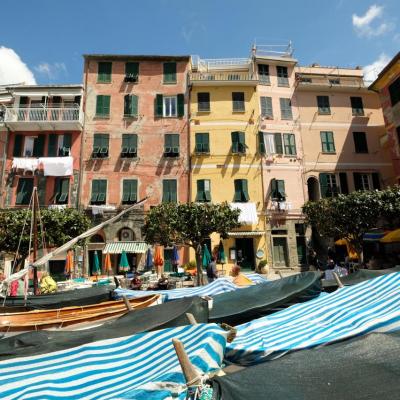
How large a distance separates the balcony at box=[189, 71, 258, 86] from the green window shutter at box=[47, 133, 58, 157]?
12.9 m

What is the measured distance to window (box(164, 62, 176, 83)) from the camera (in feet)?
92.5

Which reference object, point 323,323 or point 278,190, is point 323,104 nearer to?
point 278,190

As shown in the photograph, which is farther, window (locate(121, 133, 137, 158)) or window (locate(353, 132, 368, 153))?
window (locate(353, 132, 368, 153))

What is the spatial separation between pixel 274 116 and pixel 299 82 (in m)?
4.17

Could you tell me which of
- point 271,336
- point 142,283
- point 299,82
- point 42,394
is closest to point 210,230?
point 142,283

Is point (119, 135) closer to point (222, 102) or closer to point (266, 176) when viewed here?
point (222, 102)

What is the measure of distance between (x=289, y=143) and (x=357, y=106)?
25.9 feet

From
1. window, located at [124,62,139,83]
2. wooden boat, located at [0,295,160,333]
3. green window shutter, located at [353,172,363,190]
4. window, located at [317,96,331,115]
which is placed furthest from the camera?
window, located at [317,96,331,115]

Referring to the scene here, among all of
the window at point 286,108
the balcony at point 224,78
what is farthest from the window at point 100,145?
the window at point 286,108

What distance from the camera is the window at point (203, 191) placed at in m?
25.6

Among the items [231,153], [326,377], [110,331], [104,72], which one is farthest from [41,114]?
[326,377]

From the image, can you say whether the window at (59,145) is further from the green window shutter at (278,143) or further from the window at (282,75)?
the window at (282,75)

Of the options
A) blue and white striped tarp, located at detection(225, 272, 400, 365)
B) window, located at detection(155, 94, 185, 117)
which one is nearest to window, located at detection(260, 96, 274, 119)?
window, located at detection(155, 94, 185, 117)

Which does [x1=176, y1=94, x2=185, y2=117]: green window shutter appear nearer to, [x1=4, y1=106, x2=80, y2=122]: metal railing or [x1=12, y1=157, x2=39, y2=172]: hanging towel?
[x1=4, y1=106, x2=80, y2=122]: metal railing
